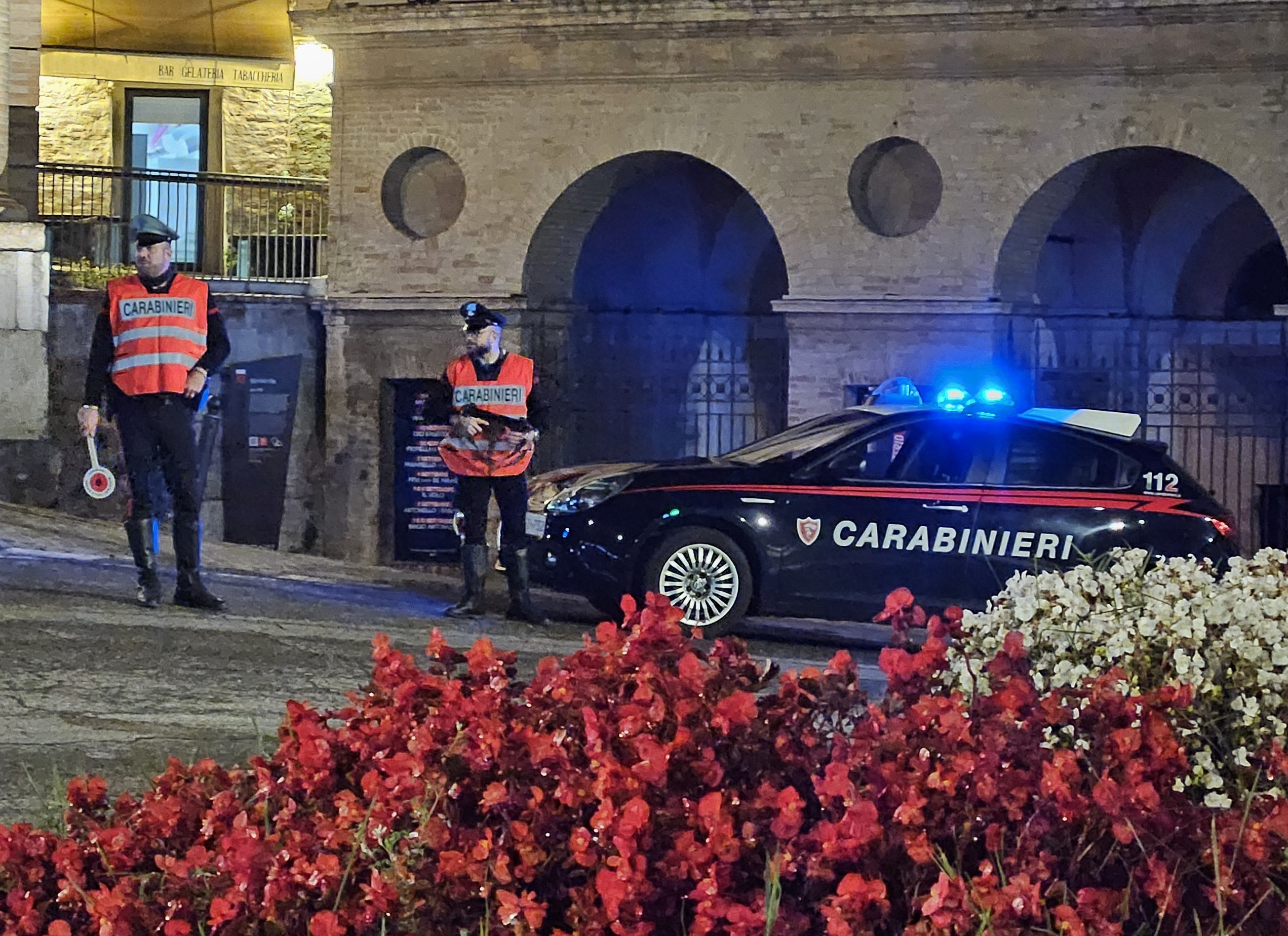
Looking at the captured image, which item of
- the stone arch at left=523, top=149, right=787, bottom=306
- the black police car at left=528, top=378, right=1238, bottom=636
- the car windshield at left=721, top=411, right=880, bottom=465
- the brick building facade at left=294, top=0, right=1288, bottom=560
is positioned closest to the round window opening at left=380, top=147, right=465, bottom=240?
the brick building facade at left=294, top=0, right=1288, bottom=560

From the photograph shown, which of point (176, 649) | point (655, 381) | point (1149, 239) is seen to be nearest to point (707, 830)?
point (176, 649)

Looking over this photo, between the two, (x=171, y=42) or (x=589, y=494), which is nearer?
(x=589, y=494)

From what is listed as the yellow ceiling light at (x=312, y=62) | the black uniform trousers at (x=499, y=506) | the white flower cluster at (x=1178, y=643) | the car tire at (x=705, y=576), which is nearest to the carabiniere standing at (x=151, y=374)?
the black uniform trousers at (x=499, y=506)

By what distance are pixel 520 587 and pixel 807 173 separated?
8168 millimetres

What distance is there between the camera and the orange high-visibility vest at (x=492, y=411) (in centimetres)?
1242

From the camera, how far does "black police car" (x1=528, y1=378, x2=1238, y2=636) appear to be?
1257 cm

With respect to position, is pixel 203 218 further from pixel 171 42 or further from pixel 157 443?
pixel 157 443

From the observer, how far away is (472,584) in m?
12.8

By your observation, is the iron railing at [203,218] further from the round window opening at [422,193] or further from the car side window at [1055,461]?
the car side window at [1055,461]

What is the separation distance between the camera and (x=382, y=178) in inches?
833

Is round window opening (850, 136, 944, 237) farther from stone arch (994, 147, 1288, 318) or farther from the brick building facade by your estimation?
stone arch (994, 147, 1288, 318)

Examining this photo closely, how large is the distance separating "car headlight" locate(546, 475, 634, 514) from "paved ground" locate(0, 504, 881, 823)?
73 centimetres

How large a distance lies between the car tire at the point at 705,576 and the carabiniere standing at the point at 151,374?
300cm

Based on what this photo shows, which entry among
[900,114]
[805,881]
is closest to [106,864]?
[805,881]
